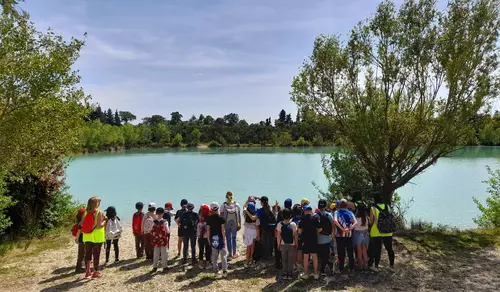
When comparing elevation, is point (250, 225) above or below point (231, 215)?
below

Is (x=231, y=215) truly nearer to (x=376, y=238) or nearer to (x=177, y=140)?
(x=376, y=238)

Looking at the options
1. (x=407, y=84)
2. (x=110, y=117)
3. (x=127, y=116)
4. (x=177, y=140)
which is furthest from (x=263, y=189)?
(x=127, y=116)

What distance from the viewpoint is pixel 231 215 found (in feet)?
30.5

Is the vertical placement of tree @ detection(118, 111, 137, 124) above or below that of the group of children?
above

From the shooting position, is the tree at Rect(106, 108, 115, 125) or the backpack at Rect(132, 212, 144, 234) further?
the tree at Rect(106, 108, 115, 125)

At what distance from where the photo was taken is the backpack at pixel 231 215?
30.3 feet

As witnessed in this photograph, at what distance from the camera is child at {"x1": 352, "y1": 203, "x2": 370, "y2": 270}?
8.38 meters

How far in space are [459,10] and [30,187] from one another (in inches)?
650

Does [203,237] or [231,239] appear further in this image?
[231,239]

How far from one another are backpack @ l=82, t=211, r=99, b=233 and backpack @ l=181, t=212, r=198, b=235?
2169 mm

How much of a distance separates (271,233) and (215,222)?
1.83 m

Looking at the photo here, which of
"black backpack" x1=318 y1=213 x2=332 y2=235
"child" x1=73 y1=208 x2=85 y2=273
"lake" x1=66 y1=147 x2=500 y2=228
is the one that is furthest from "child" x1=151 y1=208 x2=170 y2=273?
"lake" x1=66 y1=147 x2=500 y2=228

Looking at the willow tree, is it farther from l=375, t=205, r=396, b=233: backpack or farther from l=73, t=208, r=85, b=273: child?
l=73, t=208, r=85, b=273: child

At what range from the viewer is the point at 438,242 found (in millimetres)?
10906
